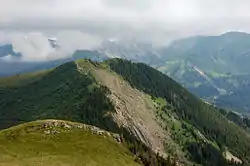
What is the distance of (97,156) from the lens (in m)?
123

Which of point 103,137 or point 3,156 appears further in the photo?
point 103,137

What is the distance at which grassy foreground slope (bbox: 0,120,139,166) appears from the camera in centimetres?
10488

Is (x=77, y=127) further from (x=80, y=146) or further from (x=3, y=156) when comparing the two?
(x=3, y=156)

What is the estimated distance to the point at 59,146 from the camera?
12300 cm

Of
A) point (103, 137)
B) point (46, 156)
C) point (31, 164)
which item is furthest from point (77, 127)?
point (31, 164)

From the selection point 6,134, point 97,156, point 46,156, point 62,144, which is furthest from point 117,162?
point 6,134

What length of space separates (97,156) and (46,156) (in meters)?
19.8

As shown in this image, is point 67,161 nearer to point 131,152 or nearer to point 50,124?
point 50,124

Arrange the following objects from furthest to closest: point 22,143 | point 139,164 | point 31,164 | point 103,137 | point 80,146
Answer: point 103,137
point 139,164
point 80,146
point 22,143
point 31,164

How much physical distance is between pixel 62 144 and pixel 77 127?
2149cm

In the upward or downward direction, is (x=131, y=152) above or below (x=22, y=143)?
below

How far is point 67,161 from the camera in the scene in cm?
10769

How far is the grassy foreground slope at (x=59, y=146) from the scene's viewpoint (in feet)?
344

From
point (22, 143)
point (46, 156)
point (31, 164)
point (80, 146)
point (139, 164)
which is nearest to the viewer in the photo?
point (31, 164)
